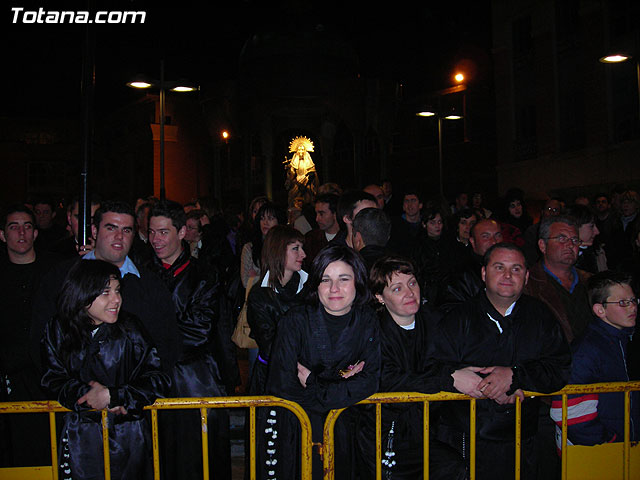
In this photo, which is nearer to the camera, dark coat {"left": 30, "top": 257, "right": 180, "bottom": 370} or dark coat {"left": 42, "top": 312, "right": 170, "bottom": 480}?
dark coat {"left": 42, "top": 312, "right": 170, "bottom": 480}

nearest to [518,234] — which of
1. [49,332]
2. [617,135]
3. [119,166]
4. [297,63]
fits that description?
[49,332]

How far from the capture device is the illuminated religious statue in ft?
57.7

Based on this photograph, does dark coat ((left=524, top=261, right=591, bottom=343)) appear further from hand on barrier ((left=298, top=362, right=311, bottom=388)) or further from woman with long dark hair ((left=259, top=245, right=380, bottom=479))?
hand on barrier ((left=298, top=362, right=311, bottom=388))

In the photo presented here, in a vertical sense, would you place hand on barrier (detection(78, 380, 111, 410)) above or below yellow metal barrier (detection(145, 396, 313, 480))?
above

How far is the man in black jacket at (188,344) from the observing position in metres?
4.25

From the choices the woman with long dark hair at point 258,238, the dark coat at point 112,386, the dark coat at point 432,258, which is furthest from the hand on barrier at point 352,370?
the woman with long dark hair at point 258,238

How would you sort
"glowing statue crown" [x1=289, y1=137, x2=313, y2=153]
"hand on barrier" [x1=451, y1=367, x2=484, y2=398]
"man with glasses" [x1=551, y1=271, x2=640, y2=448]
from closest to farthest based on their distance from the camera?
"hand on barrier" [x1=451, y1=367, x2=484, y2=398], "man with glasses" [x1=551, y1=271, x2=640, y2=448], "glowing statue crown" [x1=289, y1=137, x2=313, y2=153]

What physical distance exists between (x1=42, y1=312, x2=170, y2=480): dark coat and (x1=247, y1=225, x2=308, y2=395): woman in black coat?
1158mm

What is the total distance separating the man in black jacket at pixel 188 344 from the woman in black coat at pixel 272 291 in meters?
0.31

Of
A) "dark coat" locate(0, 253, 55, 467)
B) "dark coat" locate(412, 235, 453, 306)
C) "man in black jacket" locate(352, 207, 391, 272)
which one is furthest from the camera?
"dark coat" locate(412, 235, 453, 306)

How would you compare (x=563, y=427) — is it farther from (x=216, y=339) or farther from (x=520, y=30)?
(x=520, y=30)

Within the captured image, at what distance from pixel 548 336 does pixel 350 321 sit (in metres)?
1.20

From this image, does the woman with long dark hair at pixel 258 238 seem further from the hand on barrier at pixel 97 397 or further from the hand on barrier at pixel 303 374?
the hand on barrier at pixel 97 397

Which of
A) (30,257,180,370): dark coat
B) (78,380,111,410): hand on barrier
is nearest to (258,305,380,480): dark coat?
(78,380,111,410): hand on barrier
